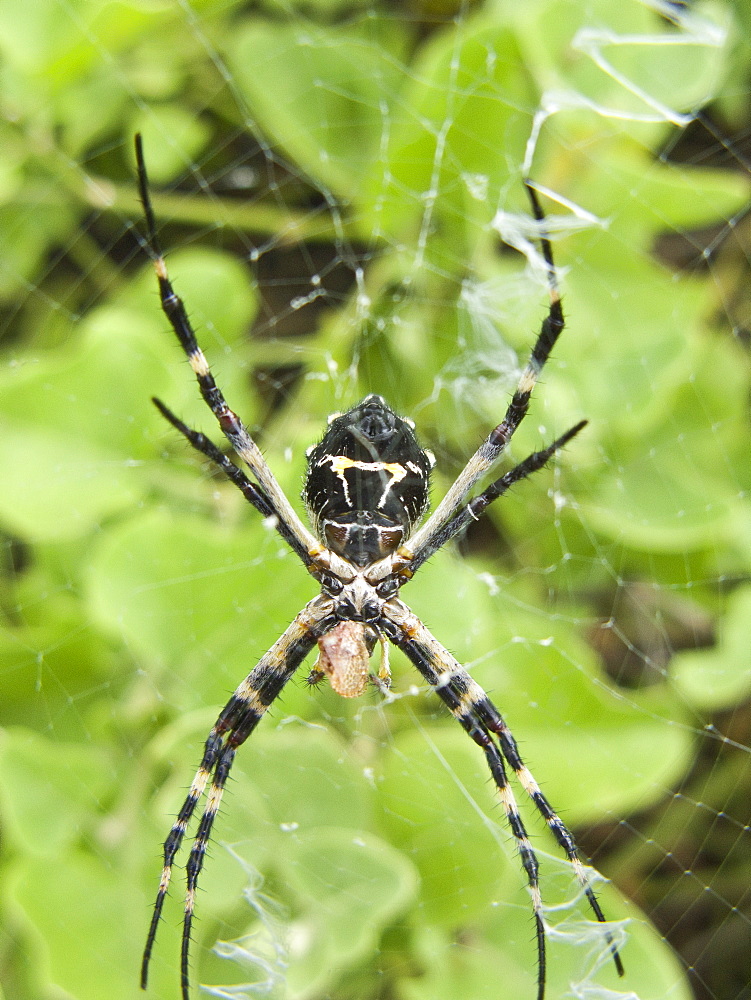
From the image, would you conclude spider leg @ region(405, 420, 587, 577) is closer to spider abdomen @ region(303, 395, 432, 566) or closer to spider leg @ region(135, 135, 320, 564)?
spider abdomen @ region(303, 395, 432, 566)

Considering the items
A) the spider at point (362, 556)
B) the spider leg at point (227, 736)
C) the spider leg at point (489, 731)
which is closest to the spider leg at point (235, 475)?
the spider at point (362, 556)

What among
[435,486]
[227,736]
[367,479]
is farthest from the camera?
[435,486]

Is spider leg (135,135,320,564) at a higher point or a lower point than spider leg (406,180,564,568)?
higher

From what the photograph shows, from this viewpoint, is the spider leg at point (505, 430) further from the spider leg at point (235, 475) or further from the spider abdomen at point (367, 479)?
the spider leg at point (235, 475)

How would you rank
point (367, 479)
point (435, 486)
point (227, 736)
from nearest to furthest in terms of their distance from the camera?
1. point (367, 479)
2. point (227, 736)
3. point (435, 486)

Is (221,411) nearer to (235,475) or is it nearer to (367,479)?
(235,475)

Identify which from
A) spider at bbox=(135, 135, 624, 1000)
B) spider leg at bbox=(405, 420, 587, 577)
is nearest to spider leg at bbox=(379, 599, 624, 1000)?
spider at bbox=(135, 135, 624, 1000)

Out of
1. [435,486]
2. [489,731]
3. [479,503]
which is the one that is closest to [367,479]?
[479,503]
